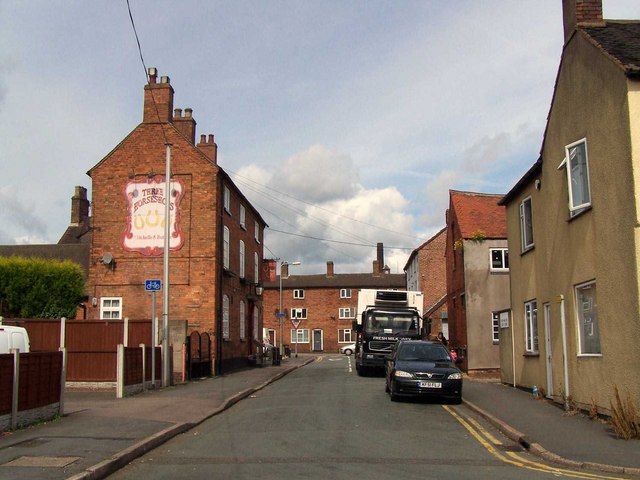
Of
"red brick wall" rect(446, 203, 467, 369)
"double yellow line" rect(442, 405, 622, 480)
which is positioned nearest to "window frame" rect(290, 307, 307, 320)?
"red brick wall" rect(446, 203, 467, 369)

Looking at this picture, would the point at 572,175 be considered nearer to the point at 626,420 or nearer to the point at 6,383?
the point at 626,420

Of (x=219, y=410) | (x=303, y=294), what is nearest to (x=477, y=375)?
(x=219, y=410)

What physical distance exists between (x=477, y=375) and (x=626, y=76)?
17005mm

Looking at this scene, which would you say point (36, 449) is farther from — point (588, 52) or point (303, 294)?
point (303, 294)

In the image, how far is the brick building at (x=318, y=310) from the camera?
66.9 m

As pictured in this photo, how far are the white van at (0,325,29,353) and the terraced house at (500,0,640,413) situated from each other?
440 inches

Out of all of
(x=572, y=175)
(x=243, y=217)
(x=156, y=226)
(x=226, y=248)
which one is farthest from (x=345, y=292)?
(x=572, y=175)

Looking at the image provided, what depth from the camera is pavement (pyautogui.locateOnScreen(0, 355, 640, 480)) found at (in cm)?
853

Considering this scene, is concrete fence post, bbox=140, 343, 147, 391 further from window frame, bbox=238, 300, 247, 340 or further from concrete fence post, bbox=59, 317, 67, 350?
window frame, bbox=238, 300, 247, 340

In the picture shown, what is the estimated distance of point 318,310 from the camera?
67812 mm

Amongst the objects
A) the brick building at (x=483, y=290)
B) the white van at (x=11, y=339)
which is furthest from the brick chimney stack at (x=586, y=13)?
the white van at (x=11, y=339)

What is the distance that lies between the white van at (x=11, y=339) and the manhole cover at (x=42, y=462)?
4.44 metres

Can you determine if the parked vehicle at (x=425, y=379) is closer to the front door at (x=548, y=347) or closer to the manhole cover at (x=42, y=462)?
the front door at (x=548, y=347)

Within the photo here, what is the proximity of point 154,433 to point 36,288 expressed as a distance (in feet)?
46.5
